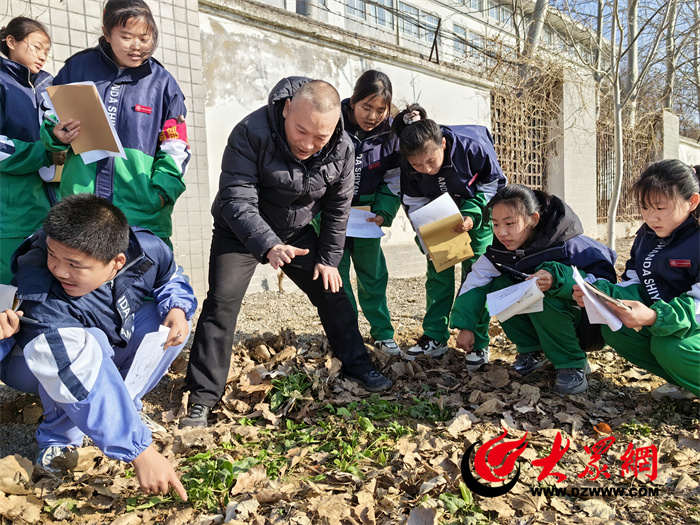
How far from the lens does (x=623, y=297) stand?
115 inches

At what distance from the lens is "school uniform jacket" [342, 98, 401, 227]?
12.4 feet

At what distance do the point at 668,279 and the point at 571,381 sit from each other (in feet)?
2.53

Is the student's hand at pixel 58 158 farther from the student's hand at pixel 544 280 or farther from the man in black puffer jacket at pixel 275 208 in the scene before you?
the student's hand at pixel 544 280

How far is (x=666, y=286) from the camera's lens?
2.84 m

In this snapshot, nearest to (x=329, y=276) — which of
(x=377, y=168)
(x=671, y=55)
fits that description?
(x=377, y=168)

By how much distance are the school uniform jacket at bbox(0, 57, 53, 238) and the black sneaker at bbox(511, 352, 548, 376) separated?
2929 millimetres

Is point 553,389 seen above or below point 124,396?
below

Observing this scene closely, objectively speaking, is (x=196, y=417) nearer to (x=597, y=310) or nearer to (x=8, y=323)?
(x=8, y=323)

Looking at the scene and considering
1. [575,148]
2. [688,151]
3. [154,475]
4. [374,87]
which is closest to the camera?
[154,475]

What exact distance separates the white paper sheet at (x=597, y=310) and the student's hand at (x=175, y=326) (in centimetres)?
184

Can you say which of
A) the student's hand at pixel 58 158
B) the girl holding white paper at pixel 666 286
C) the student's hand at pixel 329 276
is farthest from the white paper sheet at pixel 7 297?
the girl holding white paper at pixel 666 286

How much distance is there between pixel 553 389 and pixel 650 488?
104cm

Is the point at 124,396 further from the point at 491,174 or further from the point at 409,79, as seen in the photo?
the point at 409,79

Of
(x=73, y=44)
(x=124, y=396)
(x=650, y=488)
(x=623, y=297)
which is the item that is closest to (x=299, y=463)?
(x=124, y=396)
